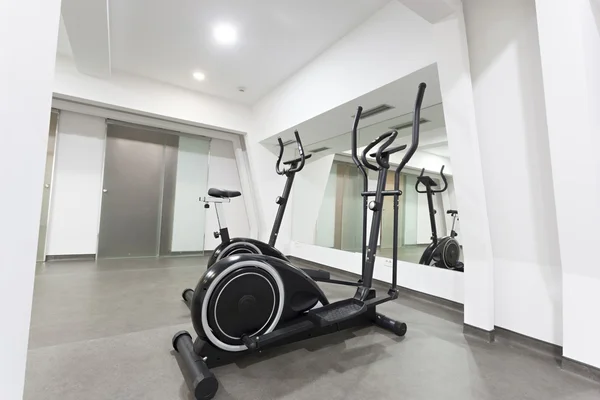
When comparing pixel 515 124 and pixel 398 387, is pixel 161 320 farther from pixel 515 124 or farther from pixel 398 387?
pixel 515 124

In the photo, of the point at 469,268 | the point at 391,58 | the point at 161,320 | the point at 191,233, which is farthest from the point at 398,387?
the point at 191,233

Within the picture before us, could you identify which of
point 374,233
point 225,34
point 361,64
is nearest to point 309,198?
point 361,64

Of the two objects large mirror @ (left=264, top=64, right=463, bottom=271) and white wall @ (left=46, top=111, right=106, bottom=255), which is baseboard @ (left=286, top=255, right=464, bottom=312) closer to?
large mirror @ (left=264, top=64, right=463, bottom=271)

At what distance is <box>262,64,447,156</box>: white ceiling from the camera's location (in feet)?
9.33

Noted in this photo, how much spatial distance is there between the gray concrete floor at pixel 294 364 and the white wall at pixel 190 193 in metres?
3.13

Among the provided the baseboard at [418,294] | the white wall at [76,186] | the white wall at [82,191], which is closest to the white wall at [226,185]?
the white wall at [82,191]

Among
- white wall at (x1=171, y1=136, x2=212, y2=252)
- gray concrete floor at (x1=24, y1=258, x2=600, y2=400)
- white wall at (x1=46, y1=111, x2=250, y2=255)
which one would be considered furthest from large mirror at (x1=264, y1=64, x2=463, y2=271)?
white wall at (x1=46, y1=111, x2=250, y2=255)

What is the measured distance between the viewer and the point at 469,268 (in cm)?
222

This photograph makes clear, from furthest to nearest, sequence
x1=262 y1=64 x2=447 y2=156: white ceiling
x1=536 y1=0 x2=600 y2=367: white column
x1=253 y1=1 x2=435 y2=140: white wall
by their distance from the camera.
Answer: x1=262 y1=64 x2=447 y2=156: white ceiling < x1=253 y1=1 x2=435 y2=140: white wall < x1=536 y1=0 x2=600 y2=367: white column

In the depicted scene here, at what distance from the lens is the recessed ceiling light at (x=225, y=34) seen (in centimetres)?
324

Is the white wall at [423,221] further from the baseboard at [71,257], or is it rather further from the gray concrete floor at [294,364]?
the baseboard at [71,257]

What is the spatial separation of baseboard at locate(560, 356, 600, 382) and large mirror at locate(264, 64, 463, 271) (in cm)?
110

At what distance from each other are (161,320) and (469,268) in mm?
2607

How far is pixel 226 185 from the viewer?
621cm
